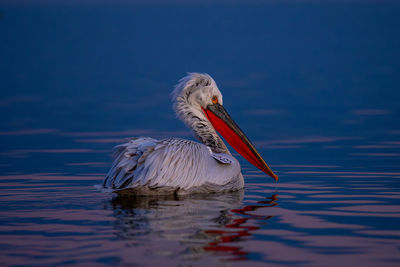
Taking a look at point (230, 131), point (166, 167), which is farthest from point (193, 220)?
point (230, 131)

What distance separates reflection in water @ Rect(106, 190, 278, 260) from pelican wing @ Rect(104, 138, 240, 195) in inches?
5.8

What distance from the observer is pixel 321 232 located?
5.83 metres

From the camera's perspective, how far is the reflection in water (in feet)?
17.7

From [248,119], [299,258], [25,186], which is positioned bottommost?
[299,258]

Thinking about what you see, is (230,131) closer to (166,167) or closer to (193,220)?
(166,167)

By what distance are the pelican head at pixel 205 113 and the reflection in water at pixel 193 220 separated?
90cm

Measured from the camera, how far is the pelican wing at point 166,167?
7168 mm

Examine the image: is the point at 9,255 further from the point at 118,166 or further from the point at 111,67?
the point at 111,67

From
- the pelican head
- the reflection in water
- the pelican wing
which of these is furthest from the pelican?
the pelican head

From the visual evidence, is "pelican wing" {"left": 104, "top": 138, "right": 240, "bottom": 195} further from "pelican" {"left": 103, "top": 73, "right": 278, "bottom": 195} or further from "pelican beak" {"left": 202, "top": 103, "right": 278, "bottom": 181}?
"pelican beak" {"left": 202, "top": 103, "right": 278, "bottom": 181}

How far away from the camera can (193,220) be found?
6176mm

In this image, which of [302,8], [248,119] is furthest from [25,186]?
[302,8]

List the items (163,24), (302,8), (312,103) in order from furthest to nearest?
(302,8), (163,24), (312,103)

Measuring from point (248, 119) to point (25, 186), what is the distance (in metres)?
8.47
